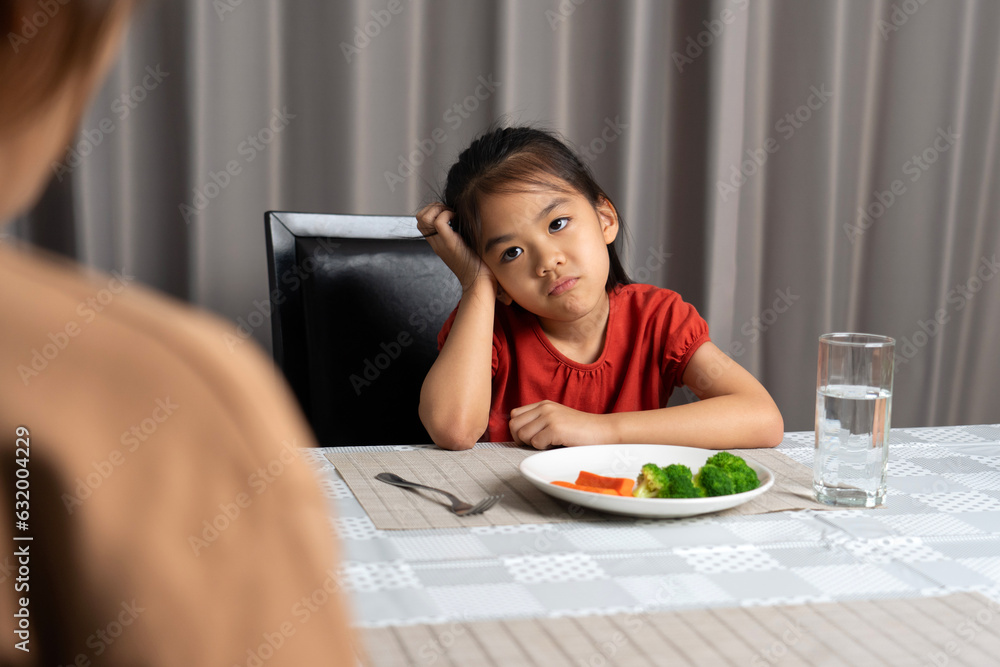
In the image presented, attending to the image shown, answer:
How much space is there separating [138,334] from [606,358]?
1.34m

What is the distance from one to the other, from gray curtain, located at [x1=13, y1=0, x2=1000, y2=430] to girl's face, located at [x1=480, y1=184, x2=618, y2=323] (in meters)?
0.67

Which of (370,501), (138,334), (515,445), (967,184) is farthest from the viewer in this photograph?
(967,184)

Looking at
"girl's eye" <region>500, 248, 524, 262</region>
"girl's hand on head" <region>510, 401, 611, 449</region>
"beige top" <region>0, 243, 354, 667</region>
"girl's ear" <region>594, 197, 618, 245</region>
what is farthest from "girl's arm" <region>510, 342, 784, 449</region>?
"beige top" <region>0, 243, 354, 667</region>

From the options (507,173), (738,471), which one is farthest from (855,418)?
(507,173)

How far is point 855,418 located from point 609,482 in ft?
0.81

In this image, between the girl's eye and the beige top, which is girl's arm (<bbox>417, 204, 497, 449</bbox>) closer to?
the girl's eye

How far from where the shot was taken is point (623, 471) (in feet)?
3.15

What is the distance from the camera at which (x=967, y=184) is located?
2.42 metres

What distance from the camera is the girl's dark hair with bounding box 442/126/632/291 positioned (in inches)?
54.9

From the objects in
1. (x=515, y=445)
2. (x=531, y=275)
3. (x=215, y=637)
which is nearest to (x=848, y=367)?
(x=515, y=445)

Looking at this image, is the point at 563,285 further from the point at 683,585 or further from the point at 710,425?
the point at 683,585

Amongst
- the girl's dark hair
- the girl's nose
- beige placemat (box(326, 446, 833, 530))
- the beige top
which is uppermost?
the girl's dark hair

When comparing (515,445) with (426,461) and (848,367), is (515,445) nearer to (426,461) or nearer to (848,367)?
(426,461)

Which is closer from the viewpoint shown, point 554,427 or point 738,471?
point 738,471
